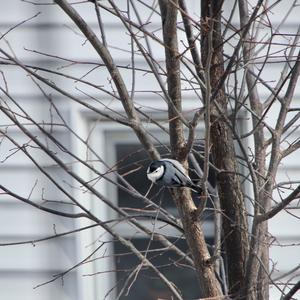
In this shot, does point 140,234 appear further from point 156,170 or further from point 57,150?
point 156,170

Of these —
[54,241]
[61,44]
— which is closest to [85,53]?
[61,44]

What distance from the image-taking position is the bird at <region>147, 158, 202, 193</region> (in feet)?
8.44

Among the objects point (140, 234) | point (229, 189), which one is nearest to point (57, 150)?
point (140, 234)

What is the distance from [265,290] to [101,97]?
153 cm

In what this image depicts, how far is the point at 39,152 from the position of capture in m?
4.12

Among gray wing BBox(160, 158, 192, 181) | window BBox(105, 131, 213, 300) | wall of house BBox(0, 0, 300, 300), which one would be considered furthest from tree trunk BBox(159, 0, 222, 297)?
window BBox(105, 131, 213, 300)

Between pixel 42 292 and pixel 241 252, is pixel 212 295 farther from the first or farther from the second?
pixel 42 292

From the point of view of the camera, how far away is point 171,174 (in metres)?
2.57

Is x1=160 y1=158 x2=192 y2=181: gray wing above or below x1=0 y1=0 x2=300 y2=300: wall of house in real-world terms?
below

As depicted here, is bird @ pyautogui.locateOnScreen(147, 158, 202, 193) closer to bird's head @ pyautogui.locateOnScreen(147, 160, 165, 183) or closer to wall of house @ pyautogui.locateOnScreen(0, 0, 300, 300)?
bird's head @ pyautogui.locateOnScreen(147, 160, 165, 183)

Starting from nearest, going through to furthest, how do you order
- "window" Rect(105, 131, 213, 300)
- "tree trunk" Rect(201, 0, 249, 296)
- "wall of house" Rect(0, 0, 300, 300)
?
"tree trunk" Rect(201, 0, 249, 296) → "wall of house" Rect(0, 0, 300, 300) → "window" Rect(105, 131, 213, 300)

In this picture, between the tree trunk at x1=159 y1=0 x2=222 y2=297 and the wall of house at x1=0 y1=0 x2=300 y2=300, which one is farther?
the wall of house at x1=0 y1=0 x2=300 y2=300

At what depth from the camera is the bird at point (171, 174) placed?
2.57 metres

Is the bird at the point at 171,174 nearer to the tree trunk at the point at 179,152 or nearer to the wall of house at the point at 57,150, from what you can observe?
the tree trunk at the point at 179,152
